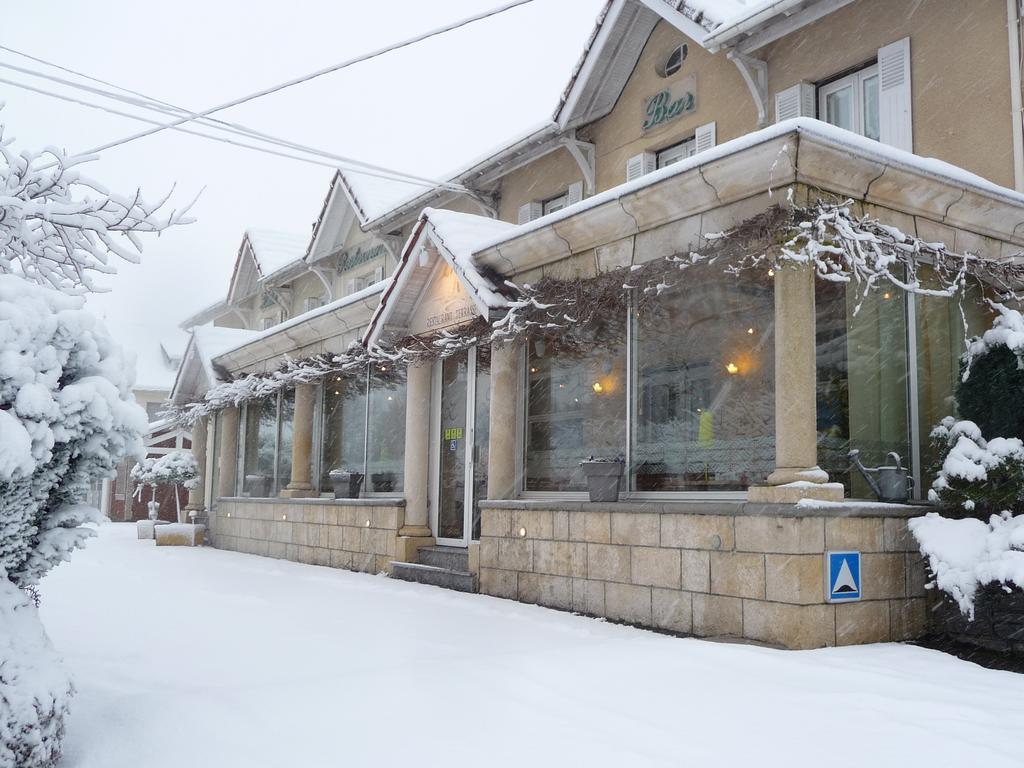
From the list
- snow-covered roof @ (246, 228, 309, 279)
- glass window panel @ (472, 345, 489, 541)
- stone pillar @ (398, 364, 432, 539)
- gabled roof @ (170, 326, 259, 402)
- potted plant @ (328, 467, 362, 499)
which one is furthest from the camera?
snow-covered roof @ (246, 228, 309, 279)

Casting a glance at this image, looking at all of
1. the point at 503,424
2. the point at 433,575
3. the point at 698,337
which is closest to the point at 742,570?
the point at 698,337

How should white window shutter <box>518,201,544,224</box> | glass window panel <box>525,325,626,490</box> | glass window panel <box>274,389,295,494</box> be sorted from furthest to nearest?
glass window panel <box>274,389,295,494</box> → white window shutter <box>518,201,544,224</box> → glass window panel <box>525,325,626,490</box>

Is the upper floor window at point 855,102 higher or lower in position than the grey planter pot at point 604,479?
higher

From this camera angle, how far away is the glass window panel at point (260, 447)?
16.6 metres

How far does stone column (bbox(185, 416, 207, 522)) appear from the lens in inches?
770

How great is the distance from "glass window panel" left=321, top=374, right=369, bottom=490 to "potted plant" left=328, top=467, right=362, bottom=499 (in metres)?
0.18

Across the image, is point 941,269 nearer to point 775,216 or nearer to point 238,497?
point 775,216

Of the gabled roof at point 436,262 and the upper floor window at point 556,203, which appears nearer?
the gabled roof at point 436,262

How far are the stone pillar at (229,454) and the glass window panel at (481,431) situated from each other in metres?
8.31

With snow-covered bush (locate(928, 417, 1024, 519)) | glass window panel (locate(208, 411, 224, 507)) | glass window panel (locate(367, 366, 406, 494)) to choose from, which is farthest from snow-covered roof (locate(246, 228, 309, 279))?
snow-covered bush (locate(928, 417, 1024, 519))

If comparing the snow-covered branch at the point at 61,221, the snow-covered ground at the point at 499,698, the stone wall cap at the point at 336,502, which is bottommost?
the snow-covered ground at the point at 499,698

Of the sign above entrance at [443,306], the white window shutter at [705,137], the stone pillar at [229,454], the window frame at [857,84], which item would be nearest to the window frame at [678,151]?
the white window shutter at [705,137]

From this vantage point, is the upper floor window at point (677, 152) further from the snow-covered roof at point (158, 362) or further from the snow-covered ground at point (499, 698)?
the snow-covered roof at point (158, 362)

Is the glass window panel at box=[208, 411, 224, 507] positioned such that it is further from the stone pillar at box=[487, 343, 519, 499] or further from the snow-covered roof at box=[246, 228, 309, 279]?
the stone pillar at box=[487, 343, 519, 499]
